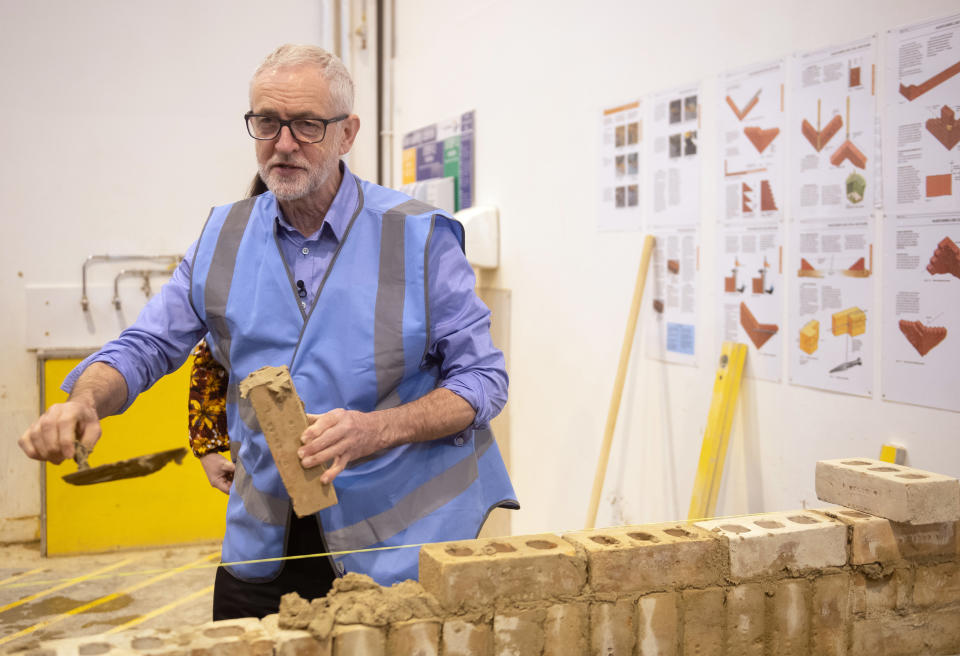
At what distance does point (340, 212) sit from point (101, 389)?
2.05 ft

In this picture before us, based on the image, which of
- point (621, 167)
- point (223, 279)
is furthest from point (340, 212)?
point (621, 167)

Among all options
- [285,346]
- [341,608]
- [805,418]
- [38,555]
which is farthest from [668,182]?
[38,555]

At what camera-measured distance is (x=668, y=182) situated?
3479 millimetres

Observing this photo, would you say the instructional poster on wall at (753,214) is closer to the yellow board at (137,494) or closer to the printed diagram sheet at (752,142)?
the printed diagram sheet at (752,142)

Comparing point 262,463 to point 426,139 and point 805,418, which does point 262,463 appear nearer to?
point 805,418

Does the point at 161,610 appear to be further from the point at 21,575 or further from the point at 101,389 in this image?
the point at 101,389

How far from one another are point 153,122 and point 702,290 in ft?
11.7

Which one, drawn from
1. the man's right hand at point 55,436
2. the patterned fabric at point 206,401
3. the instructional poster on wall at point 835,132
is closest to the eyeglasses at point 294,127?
the patterned fabric at point 206,401

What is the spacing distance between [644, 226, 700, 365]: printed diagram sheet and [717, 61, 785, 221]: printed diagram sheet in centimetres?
23

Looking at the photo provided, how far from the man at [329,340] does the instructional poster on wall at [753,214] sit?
1.31m

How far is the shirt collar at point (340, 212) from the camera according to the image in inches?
82.5

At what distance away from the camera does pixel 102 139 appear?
537 cm

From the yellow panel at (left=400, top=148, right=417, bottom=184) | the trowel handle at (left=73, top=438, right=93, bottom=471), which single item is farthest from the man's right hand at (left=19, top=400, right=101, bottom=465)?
the yellow panel at (left=400, top=148, right=417, bottom=184)

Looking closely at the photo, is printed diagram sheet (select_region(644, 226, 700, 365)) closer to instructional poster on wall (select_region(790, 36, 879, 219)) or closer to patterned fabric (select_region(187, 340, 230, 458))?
instructional poster on wall (select_region(790, 36, 879, 219))
